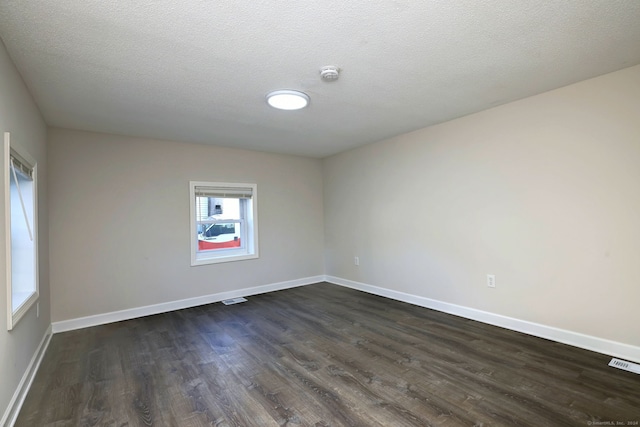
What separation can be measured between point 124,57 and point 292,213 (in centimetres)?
360

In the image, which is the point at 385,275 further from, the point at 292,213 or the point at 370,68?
the point at 370,68

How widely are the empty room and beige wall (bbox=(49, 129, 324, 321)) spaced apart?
0.03 metres

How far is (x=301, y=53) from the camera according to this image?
6.83 feet

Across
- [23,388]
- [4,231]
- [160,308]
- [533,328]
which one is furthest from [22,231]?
[533,328]

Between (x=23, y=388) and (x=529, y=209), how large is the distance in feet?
14.6

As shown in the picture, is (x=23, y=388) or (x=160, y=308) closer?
(x=23, y=388)

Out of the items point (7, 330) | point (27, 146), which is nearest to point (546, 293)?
point (7, 330)

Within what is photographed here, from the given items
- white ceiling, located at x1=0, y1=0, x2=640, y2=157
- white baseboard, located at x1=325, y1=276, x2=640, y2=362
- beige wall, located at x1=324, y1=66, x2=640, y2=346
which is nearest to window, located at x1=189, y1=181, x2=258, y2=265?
white ceiling, located at x1=0, y1=0, x2=640, y2=157

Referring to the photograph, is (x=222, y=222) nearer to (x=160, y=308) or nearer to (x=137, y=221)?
(x=137, y=221)

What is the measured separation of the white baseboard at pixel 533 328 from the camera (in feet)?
8.31

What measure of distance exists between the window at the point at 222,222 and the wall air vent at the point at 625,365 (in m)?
4.23

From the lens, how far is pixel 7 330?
1.87 m

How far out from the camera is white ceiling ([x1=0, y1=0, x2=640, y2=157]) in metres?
1.67

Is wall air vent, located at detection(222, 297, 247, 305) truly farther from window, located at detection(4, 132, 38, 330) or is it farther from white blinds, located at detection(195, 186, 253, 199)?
window, located at detection(4, 132, 38, 330)
